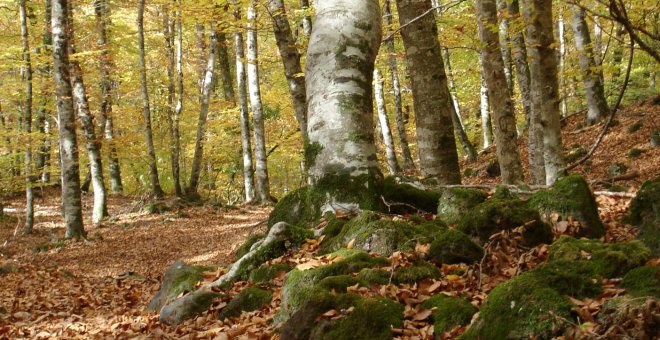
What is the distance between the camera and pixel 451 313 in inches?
108

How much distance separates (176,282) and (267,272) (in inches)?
49.0

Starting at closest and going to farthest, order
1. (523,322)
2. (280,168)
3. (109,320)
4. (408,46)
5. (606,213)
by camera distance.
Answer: (523,322) → (606,213) → (109,320) → (408,46) → (280,168)

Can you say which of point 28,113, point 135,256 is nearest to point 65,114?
point 135,256

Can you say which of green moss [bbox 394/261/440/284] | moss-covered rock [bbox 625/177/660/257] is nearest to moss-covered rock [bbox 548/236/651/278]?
moss-covered rock [bbox 625/177/660/257]

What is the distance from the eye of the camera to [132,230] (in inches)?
522

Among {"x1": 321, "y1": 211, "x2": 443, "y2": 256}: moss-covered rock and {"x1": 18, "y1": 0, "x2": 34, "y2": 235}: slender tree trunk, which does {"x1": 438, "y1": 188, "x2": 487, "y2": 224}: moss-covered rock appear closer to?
{"x1": 321, "y1": 211, "x2": 443, "y2": 256}: moss-covered rock

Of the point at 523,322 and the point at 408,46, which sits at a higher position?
the point at 408,46

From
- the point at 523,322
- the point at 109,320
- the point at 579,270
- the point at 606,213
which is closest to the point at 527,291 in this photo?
the point at 523,322

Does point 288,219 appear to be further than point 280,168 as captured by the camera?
No

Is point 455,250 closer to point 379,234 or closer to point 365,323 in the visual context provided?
point 379,234

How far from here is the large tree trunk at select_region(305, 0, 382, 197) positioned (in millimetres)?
5125

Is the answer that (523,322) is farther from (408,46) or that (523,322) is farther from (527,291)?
(408,46)

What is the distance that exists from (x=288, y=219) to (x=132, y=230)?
9.11 m

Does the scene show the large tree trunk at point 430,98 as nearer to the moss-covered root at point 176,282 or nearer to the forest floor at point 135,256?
the forest floor at point 135,256
